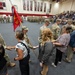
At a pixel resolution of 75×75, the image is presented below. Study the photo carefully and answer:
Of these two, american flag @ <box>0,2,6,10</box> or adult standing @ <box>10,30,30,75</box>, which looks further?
american flag @ <box>0,2,6,10</box>

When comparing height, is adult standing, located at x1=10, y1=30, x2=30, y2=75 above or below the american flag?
below

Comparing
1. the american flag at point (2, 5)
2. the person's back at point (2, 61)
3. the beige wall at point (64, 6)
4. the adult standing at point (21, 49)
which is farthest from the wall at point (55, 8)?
the person's back at point (2, 61)

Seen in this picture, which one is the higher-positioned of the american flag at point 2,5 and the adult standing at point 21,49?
the american flag at point 2,5

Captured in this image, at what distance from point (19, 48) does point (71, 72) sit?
1.72 meters

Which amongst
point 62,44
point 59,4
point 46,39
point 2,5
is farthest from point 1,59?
point 59,4

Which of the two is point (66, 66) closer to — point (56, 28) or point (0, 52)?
point (56, 28)

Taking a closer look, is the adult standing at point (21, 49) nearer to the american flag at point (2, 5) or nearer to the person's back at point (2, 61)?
the person's back at point (2, 61)

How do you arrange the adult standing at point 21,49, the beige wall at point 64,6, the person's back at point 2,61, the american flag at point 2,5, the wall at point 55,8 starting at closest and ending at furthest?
1. the person's back at point 2,61
2. the adult standing at point 21,49
3. the american flag at point 2,5
4. the beige wall at point 64,6
5. the wall at point 55,8

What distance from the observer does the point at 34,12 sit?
14.8 metres

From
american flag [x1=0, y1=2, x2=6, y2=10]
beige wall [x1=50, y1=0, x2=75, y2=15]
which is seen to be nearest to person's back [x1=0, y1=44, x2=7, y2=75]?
american flag [x1=0, y1=2, x2=6, y2=10]

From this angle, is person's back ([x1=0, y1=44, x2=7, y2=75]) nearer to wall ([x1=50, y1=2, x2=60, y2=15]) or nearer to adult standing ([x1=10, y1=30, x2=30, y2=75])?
adult standing ([x1=10, y1=30, x2=30, y2=75])

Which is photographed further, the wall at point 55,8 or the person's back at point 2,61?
the wall at point 55,8

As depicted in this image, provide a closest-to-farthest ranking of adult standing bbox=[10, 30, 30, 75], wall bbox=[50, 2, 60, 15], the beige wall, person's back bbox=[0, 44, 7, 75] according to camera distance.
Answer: person's back bbox=[0, 44, 7, 75] → adult standing bbox=[10, 30, 30, 75] → the beige wall → wall bbox=[50, 2, 60, 15]

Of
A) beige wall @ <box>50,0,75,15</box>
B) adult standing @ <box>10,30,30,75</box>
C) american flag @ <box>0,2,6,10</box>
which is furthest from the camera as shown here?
beige wall @ <box>50,0,75,15</box>
